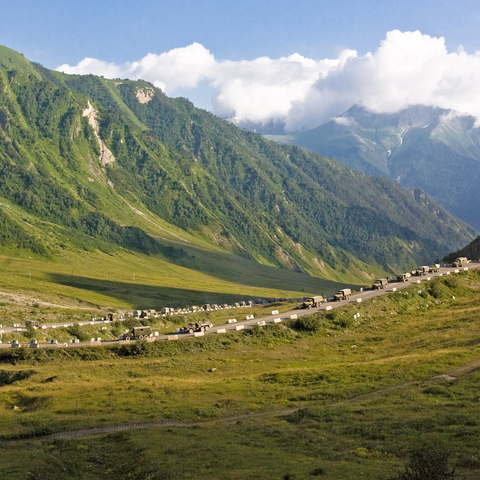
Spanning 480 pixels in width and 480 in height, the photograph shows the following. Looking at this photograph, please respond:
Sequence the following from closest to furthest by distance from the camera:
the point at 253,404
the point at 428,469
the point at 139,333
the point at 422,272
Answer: the point at 428,469, the point at 253,404, the point at 139,333, the point at 422,272

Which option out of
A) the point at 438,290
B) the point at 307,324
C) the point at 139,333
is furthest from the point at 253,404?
the point at 438,290

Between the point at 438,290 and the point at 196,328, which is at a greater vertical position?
the point at 438,290

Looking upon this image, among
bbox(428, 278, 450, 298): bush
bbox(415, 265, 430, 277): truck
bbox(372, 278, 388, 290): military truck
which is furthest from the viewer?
bbox(415, 265, 430, 277): truck

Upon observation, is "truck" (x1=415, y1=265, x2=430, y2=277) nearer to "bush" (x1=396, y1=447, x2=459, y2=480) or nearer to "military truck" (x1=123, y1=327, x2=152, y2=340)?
"military truck" (x1=123, y1=327, x2=152, y2=340)

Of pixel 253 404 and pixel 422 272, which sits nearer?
pixel 253 404

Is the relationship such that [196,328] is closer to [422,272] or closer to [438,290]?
[438,290]

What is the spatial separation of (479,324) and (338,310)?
2627cm

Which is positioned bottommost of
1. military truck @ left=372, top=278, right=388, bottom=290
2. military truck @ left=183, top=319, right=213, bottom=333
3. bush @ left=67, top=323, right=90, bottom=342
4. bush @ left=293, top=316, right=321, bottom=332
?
bush @ left=67, top=323, right=90, bottom=342

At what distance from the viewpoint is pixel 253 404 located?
5672 centimetres

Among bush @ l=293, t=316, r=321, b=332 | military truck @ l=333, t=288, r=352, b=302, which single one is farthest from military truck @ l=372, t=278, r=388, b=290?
bush @ l=293, t=316, r=321, b=332

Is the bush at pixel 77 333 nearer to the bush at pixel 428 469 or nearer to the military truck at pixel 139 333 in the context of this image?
the military truck at pixel 139 333

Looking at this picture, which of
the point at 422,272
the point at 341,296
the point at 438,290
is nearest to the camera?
the point at 341,296

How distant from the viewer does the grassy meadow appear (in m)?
38.7

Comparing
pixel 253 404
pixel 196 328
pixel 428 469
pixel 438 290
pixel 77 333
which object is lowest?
pixel 77 333
